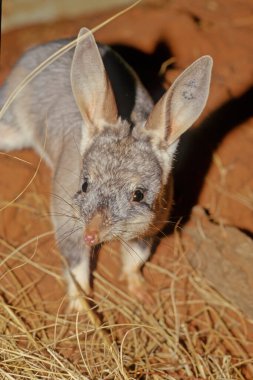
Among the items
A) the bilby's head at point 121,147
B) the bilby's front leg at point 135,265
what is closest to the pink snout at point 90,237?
the bilby's head at point 121,147

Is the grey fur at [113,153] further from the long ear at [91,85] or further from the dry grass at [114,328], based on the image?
the dry grass at [114,328]

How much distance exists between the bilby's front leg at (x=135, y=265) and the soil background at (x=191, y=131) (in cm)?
11

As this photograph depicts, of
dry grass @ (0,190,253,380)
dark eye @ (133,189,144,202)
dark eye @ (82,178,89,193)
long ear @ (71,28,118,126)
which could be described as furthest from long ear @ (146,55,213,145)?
dry grass @ (0,190,253,380)

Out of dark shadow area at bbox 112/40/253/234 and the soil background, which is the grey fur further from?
dark shadow area at bbox 112/40/253/234

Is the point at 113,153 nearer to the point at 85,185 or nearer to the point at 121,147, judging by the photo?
the point at 121,147

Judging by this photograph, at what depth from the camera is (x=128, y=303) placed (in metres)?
4.46

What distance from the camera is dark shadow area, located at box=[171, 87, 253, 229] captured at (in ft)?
17.3

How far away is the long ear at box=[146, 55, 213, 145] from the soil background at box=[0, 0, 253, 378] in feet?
4.16

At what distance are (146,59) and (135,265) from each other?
2705mm

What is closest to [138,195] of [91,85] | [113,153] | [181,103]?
[113,153]

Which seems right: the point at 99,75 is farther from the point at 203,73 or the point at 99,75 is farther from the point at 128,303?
the point at 128,303

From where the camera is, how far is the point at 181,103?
3762 millimetres

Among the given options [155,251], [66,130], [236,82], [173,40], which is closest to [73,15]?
[173,40]

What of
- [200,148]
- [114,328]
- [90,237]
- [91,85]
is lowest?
[114,328]
